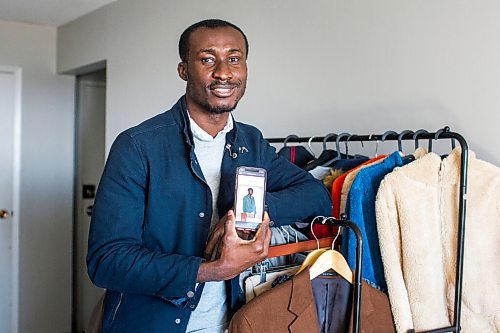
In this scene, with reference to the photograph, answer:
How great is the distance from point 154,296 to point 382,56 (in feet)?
4.05

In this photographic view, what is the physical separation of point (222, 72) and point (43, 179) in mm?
3286

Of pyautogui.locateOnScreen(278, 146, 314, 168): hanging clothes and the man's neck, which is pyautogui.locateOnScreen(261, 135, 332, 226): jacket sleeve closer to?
the man's neck

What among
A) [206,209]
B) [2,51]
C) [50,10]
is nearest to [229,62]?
[206,209]

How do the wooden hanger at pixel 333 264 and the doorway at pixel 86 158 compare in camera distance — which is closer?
the wooden hanger at pixel 333 264

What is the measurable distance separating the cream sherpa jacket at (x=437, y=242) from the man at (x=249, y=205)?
0.48 metres

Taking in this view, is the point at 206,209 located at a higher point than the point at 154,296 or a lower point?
higher

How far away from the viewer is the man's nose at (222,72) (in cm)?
138

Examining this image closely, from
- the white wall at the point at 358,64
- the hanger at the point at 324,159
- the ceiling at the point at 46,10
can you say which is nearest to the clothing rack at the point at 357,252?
the hanger at the point at 324,159

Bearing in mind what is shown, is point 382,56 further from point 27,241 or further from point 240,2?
point 27,241

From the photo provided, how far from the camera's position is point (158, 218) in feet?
4.54

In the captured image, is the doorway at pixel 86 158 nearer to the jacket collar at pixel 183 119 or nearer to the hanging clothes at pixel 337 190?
the hanging clothes at pixel 337 190

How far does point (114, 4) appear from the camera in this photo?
3.77m

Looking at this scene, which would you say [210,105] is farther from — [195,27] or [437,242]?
[437,242]

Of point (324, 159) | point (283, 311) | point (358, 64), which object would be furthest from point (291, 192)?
point (358, 64)
